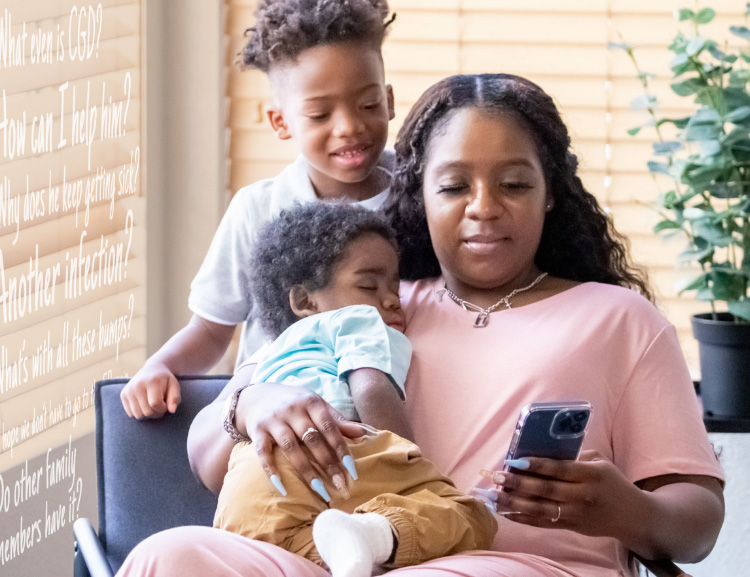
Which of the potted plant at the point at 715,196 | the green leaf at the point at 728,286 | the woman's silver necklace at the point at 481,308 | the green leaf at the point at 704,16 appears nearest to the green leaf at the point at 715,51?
the potted plant at the point at 715,196

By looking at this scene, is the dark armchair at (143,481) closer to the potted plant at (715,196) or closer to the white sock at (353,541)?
the white sock at (353,541)

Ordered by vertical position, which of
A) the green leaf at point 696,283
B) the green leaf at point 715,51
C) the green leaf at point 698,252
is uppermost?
the green leaf at point 715,51

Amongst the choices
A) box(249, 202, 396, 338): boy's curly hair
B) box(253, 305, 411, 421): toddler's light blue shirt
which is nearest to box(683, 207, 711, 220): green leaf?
box(249, 202, 396, 338): boy's curly hair

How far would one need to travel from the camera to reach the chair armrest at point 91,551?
66.6 inches

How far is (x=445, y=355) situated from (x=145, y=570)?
677 millimetres

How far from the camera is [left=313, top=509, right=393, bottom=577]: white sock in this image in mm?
1185

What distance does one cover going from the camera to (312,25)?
6.82 feet

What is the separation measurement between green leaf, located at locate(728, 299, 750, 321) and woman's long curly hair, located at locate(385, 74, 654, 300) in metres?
0.60

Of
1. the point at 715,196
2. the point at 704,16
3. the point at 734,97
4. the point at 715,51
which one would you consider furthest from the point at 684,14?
the point at 715,196

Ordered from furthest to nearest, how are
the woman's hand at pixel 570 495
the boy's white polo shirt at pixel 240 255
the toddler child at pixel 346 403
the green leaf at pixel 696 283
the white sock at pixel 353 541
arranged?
the green leaf at pixel 696 283, the boy's white polo shirt at pixel 240 255, the woman's hand at pixel 570 495, the toddler child at pixel 346 403, the white sock at pixel 353 541

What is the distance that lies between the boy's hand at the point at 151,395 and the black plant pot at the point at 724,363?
4.61ft

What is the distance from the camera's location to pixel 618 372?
1.66m

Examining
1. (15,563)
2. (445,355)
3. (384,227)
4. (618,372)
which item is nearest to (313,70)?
(384,227)

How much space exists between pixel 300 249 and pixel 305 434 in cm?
45
